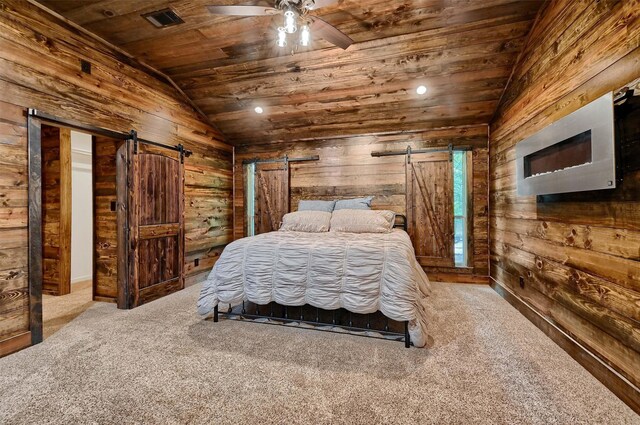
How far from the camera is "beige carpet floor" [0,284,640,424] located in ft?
4.74

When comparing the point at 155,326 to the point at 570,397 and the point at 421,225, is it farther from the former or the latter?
the point at 421,225

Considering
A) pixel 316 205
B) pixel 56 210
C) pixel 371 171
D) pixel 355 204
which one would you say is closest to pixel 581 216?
pixel 355 204

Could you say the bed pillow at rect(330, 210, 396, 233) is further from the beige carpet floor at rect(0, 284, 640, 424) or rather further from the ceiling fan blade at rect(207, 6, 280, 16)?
the ceiling fan blade at rect(207, 6, 280, 16)

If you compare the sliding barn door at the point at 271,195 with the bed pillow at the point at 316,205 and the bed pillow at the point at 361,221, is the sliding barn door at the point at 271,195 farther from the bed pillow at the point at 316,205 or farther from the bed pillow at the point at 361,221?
the bed pillow at the point at 361,221

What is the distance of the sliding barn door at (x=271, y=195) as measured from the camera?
15.3ft

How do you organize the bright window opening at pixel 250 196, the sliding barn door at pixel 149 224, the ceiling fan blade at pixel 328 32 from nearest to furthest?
the ceiling fan blade at pixel 328 32 → the sliding barn door at pixel 149 224 → the bright window opening at pixel 250 196

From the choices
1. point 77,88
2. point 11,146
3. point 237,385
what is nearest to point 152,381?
point 237,385

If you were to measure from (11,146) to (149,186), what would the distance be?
4.06ft

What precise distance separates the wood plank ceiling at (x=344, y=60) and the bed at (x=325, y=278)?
2003mm

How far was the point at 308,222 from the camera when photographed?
3.78 meters

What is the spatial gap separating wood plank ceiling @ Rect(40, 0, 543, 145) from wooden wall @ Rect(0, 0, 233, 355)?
22cm

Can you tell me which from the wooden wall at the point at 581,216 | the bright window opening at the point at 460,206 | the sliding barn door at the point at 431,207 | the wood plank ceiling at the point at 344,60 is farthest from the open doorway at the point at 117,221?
the wooden wall at the point at 581,216

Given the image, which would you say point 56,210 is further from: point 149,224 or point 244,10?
point 244,10

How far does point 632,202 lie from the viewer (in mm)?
1507
